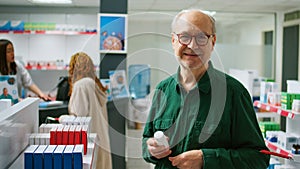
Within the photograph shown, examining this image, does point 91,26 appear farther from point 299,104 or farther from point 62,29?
point 299,104

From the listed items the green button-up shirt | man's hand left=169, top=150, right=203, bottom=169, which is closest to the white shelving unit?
the green button-up shirt

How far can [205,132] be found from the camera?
5.22ft

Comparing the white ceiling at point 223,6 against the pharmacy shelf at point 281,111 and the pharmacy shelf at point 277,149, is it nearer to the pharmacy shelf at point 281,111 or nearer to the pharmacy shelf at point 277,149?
the pharmacy shelf at point 281,111

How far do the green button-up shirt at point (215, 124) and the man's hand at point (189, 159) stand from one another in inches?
1.0

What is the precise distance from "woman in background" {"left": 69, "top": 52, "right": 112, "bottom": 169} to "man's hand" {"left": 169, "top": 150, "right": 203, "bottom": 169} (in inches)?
77.9

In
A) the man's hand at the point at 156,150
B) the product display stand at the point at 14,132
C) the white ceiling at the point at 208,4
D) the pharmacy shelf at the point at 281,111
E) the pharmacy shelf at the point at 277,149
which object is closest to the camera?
the product display stand at the point at 14,132

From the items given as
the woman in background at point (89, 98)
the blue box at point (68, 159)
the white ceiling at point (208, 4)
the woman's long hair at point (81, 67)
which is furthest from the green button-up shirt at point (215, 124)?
the white ceiling at point (208, 4)

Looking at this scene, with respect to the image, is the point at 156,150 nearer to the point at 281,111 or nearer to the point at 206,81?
the point at 206,81

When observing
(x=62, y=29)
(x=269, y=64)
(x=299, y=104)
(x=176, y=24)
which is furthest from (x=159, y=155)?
(x=269, y=64)

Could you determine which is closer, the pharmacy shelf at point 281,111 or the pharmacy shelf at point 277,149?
the pharmacy shelf at point 281,111

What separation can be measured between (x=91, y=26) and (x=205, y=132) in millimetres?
6011

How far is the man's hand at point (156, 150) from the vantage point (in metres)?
1.52

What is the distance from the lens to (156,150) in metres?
1.53

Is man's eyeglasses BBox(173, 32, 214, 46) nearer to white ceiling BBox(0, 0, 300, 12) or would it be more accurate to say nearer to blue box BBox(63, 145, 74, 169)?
blue box BBox(63, 145, 74, 169)
